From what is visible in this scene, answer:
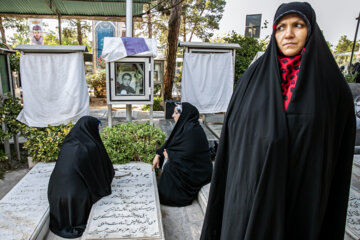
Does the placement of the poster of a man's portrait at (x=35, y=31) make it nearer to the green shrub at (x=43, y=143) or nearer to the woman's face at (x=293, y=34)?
the green shrub at (x=43, y=143)

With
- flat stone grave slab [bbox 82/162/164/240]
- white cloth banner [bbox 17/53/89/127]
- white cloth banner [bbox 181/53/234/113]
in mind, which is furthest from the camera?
white cloth banner [bbox 181/53/234/113]

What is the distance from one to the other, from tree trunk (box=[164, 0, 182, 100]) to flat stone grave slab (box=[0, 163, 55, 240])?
607 cm

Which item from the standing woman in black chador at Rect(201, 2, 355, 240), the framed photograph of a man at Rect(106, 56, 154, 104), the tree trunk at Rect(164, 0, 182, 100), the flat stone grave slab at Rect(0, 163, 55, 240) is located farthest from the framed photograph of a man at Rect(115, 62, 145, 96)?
the tree trunk at Rect(164, 0, 182, 100)

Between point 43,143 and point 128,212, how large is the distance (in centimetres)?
224

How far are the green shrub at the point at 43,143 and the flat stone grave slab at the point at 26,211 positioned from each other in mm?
558

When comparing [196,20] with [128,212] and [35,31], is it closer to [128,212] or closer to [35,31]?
[35,31]

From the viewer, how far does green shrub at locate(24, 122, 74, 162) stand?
3875mm

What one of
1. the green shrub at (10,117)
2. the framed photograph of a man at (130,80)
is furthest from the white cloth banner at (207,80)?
the green shrub at (10,117)

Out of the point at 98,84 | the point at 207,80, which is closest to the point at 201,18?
the point at 98,84

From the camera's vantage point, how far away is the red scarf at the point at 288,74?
1088 mm

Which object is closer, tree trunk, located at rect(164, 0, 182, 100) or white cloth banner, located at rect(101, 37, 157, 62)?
white cloth banner, located at rect(101, 37, 157, 62)

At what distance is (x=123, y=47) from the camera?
13.8 ft

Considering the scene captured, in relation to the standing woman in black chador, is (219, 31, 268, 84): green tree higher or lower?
higher

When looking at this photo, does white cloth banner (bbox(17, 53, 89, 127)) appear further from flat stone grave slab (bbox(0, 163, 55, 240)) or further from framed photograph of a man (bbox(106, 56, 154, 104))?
flat stone grave slab (bbox(0, 163, 55, 240))
